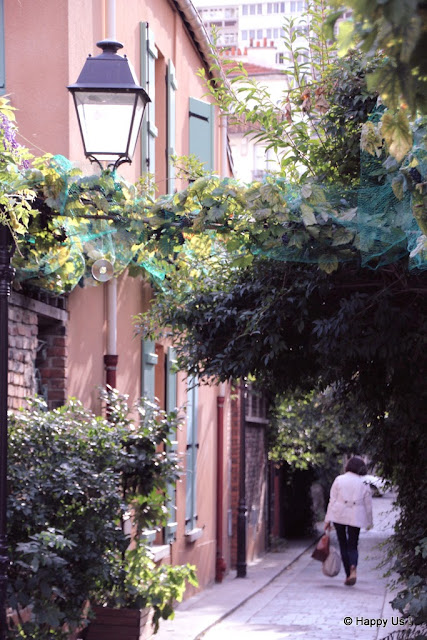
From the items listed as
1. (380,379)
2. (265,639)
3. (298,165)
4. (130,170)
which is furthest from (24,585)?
(130,170)

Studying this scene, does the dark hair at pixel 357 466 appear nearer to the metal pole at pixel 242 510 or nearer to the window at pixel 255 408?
the metal pole at pixel 242 510

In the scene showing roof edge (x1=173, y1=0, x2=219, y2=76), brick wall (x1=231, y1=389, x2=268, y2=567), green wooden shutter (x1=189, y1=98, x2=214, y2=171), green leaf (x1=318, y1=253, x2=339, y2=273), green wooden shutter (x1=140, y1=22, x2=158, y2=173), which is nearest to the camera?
green leaf (x1=318, y1=253, x2=339, y2=273)

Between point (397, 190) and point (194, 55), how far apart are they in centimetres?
985

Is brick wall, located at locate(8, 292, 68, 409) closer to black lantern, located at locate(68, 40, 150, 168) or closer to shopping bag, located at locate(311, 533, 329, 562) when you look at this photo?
black lantern, located at locate(68, 40, 150, 168)

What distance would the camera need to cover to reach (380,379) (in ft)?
23.0

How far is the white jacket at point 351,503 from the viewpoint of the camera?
13.3 meters

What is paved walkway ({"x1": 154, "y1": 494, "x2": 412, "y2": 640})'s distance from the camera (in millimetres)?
9703

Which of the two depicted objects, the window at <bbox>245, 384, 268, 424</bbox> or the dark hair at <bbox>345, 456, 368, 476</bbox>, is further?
the window at <bbox>245, 384, 268, 424</bbox>

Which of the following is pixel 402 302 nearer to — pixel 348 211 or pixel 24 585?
pixel 348 211

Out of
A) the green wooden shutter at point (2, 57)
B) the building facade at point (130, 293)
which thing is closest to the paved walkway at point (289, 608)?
the building facade at point (130, 293)

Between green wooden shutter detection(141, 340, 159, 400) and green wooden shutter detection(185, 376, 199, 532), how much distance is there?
5.21 ft

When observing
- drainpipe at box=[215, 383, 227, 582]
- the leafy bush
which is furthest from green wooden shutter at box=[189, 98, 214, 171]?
the leafy bush

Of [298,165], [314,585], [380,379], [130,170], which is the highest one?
[130,170]

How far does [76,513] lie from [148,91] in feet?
16.7
